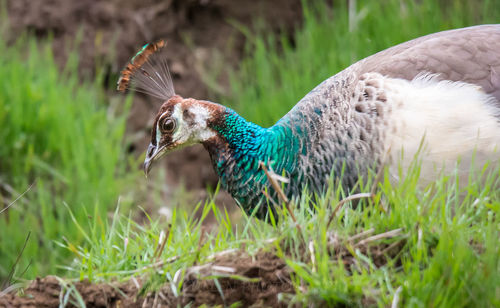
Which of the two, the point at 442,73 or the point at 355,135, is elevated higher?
the point at 442,73

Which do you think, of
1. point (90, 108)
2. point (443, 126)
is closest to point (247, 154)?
point (443, 126)

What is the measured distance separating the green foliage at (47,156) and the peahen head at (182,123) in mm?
1454

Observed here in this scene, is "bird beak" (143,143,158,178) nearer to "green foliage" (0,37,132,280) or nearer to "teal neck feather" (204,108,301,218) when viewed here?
"teal neck feather" (204,108,301,218)

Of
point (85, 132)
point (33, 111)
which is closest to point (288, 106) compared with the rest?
point (85, 132)

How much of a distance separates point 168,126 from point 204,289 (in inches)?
46.2

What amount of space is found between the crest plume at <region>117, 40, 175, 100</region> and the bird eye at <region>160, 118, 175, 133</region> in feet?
0.63

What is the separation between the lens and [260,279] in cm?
210

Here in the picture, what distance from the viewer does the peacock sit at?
8.96 ft

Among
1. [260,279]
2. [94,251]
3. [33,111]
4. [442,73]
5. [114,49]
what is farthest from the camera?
[114,49]

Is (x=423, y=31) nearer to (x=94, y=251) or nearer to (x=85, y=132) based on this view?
(x=85, y=132)

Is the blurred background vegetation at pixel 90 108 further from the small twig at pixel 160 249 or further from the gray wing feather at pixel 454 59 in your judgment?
the small twig at pixel 160 249

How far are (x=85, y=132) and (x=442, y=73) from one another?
2801mm

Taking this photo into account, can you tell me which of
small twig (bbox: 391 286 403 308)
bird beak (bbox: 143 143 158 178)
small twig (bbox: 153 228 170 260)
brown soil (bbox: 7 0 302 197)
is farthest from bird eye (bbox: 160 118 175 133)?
brown soil (bbox: 7 0 302 197)

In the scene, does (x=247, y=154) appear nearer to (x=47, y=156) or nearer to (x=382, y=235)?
(x=382, y=235)
